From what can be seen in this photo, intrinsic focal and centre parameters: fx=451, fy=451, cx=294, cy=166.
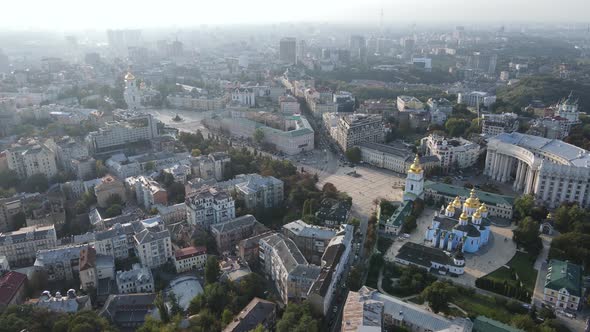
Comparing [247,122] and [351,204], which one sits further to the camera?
[247,122]

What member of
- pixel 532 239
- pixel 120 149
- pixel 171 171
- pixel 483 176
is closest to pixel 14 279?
pixel 171 171

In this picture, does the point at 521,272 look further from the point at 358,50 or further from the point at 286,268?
the point at 358,50

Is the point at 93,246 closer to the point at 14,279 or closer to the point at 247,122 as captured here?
the point at 14,279

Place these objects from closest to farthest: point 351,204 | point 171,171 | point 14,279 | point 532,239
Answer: point 14,279 < point 532,239 < point 351,204 < point 171,171

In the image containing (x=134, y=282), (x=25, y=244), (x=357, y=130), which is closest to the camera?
(x=134, y=282)

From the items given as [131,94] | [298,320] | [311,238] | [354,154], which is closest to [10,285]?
[298,320]

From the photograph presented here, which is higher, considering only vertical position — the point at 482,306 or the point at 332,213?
the point at 332,213

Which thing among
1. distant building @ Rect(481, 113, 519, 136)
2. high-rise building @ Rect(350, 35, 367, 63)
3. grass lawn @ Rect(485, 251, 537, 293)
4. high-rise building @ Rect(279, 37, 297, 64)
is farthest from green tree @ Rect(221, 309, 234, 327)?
high-rise building @ Rect(350, 35, 367, 63)
